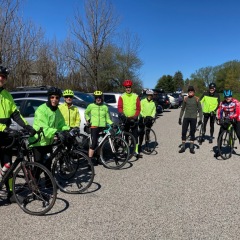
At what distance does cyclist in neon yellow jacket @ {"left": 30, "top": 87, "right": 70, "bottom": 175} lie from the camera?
443 cm

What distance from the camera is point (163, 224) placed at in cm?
371

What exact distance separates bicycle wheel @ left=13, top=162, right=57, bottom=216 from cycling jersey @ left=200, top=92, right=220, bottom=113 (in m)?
7.10

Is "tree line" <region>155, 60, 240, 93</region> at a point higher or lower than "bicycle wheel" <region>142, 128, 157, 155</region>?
higher

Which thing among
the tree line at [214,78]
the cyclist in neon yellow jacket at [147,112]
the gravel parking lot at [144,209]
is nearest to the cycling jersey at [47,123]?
the gravel parking lot at [144,209]

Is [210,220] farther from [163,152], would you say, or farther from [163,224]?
[163,152]

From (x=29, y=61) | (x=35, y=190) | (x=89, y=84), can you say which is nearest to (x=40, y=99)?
(x=35, y=190)

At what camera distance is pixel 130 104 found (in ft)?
24.0

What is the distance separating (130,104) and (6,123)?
375 centimetres

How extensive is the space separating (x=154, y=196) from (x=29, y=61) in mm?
17570

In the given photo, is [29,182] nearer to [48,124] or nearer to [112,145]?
[48,124]

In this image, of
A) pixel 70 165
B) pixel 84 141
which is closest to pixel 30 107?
pixel 84 141

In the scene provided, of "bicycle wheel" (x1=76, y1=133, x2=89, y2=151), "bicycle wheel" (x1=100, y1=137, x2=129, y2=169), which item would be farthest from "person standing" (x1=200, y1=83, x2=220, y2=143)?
"bicycle wheel" (x1=76, y1=133, x2=89, y2=151)

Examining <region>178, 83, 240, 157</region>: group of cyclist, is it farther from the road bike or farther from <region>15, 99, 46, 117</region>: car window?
<region>15, 99, 46, 117</region>: car window

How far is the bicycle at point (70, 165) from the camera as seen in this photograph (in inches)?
190
